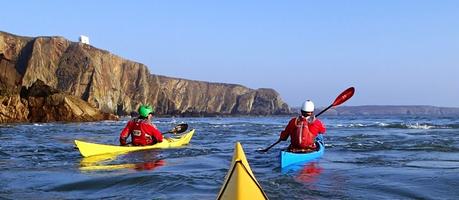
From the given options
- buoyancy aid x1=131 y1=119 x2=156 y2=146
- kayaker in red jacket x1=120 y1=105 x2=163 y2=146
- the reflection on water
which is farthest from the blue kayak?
buoyancy aid x1=131 y1=119 x2=156 y2=146

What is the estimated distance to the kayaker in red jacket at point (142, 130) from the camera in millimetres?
14148

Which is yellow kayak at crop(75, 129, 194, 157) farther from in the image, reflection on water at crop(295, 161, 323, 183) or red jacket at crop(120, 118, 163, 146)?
reflection on water at crop(295, 161, 323, 183)

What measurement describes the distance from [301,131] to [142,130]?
5.58 m

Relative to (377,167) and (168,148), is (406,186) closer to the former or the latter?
(377,167)

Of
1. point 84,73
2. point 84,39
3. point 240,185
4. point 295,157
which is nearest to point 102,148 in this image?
point 295,157

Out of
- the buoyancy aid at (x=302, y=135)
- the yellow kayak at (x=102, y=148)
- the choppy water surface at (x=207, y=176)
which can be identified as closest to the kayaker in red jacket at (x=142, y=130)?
the yellow kayak at (x=102, y=148)

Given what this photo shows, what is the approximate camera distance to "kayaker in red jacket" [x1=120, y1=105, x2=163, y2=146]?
14.1m

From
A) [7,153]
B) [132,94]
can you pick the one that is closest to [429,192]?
[7,153]

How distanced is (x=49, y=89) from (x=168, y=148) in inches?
1547

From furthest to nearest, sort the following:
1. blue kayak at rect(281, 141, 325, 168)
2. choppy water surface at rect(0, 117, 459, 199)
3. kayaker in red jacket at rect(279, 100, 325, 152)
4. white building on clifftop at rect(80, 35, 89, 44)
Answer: white building on clifftop at rect(80, 35, 89, 44)
kayaker in red jacket at rect(279, 100, 325, 152)
blue kayak at rect(281, 141, 325, 168)
choppy water surface at rect(0, 117, 459, 199)

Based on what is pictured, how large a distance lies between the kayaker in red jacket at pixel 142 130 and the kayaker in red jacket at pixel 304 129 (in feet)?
15.5

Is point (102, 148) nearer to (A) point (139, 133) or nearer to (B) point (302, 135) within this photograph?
Result: (A) point (139, 133)

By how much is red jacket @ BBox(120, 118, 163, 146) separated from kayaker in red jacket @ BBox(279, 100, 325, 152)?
16.2ft

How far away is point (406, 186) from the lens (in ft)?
26.9
